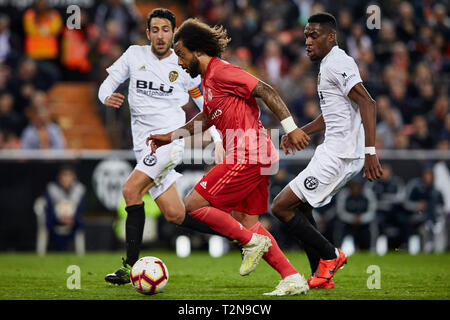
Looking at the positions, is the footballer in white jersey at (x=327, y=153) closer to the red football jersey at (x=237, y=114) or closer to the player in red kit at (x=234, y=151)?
the player in red kit at (x=234, y=151)

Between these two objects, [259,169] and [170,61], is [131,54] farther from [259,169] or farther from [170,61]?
[259,169]

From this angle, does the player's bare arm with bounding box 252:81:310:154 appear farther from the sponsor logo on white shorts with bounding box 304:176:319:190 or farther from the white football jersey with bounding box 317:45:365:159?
the white football jersey with bounding box 317:45:365:159

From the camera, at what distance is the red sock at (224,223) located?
6.81 meters

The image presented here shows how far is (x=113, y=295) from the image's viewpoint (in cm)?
705

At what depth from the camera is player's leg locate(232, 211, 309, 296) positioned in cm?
686

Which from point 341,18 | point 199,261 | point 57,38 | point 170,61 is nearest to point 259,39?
point 341,18

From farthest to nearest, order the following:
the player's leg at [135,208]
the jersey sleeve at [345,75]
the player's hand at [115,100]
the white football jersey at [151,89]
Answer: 1. the white football jersey at [151,89]
2. the player's leg at [135,208]
3. the player's hand at [115,100]
4. the jersey sleeve at [345,75]

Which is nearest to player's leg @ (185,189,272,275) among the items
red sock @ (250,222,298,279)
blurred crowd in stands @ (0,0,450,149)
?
red sock @ (250,222,298,279)

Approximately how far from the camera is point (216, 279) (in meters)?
8.68

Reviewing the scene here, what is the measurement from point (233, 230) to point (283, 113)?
1.07 m

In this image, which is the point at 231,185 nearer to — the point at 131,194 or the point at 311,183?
the point at 311,183

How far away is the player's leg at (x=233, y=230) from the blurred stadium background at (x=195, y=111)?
6980mm

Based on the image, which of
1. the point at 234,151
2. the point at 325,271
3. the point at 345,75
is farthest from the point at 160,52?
the point at 325,271

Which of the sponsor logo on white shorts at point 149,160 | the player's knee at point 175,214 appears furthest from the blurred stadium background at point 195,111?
the sponsor logo on white shorts at point 149,160
